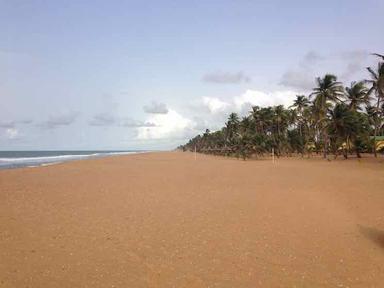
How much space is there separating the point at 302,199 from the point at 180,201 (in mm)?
4257

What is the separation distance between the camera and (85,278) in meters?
5.90

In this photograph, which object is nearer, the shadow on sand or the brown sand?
the brown sand

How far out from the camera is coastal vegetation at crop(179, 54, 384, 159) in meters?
46.9

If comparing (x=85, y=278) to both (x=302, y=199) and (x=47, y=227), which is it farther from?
(x=302, y=199)

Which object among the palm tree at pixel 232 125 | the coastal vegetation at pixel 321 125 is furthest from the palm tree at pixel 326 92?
the palm tree at pixel 232 125

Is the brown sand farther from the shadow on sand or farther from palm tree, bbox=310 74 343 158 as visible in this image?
palm tree, bbox=310 74 343 158

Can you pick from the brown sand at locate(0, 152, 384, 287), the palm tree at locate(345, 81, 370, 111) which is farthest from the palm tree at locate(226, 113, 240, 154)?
the brown sand at locate(0, 152, 384, 287)

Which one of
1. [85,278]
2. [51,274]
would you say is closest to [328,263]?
[85,278]

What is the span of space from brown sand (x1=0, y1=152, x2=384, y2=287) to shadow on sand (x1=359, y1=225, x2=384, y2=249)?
26 millimetres

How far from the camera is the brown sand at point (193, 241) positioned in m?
6.00

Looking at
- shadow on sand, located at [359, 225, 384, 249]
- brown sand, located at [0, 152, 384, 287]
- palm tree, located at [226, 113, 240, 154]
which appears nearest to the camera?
brown sand, located at [0, 152, 384, 287]

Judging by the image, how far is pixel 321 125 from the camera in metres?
64.3

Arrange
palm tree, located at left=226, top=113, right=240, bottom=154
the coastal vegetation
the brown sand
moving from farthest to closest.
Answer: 1. palm tree, located at left=226, top=113, right=240, bottom=154
2. the coastal vegetation
3. the brown sand

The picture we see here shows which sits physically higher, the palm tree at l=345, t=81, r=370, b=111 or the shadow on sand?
the palm tree at l=345, t=81, r=370, b=111
